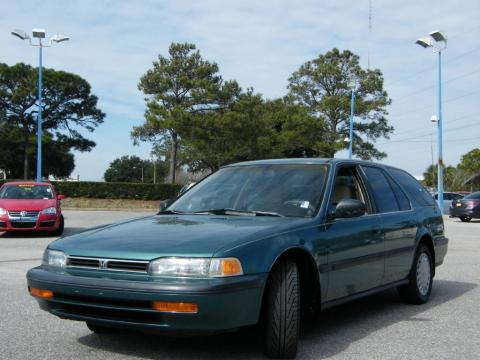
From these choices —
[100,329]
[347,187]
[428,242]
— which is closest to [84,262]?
[100,329]

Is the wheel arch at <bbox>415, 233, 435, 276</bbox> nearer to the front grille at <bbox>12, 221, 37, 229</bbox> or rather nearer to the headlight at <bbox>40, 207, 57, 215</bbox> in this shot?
the headlight at <bbox>40, 207, 57, 215</bbox>

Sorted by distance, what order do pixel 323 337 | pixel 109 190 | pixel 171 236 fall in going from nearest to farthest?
1. pixel 171 236
2. pixel 323 337
3. pixel 109 190

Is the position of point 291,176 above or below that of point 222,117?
below

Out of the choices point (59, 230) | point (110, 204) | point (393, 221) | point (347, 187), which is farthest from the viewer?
point (110, 204)

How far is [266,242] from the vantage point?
443cm

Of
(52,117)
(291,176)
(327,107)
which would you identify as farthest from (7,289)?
(52,117)

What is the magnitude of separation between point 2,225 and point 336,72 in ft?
166

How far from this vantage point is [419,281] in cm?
693

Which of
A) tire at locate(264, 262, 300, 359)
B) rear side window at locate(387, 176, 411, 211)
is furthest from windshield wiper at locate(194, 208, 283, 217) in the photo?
rear side window at locate(387, 176, 411, 211)

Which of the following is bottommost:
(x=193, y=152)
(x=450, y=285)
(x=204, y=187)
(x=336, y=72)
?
(x=450, y=285)

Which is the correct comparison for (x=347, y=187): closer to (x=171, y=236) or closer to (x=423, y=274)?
(x=423, y=274)

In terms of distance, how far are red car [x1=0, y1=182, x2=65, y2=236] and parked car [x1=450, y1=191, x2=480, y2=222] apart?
1841cm

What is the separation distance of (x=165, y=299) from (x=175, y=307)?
0.27 feet

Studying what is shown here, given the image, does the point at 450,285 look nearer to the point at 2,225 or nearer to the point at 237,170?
the point at 237,170
